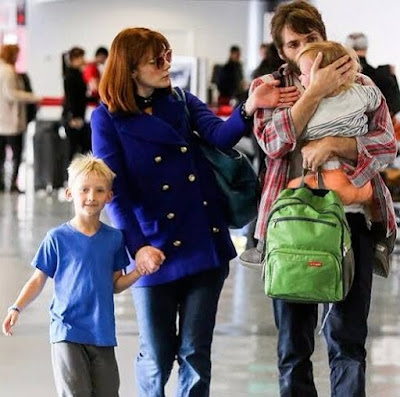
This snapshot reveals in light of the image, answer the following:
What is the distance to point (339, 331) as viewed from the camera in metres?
4.09

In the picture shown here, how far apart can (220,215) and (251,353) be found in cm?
207

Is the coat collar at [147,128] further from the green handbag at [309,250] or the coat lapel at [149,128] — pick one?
the green handbag at [309,250]

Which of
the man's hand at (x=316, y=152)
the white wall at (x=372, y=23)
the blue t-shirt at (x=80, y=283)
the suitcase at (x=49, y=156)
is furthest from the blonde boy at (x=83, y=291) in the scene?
the suitcase at (x=49, y=156)

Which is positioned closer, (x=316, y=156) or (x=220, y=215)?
(x=316, y=156)

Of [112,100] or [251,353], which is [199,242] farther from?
[251,353]

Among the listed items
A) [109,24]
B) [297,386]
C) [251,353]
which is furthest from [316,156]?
[109,24]

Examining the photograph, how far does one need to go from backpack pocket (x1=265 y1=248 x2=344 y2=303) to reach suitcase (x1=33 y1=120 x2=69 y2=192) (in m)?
11.5

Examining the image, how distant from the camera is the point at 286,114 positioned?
3873 mm

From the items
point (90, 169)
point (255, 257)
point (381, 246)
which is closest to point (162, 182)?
point (90, 169)

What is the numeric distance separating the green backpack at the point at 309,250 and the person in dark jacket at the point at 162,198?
1.09ft

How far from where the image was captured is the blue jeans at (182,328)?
4.12 m

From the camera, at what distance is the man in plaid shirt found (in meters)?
3.92

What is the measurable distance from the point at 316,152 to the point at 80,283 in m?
0.92

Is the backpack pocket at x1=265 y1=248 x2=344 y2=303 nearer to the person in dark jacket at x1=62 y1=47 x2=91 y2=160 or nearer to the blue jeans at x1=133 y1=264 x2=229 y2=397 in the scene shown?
the blue jeans at x1=133 y1=264 x2=229 y2=397
